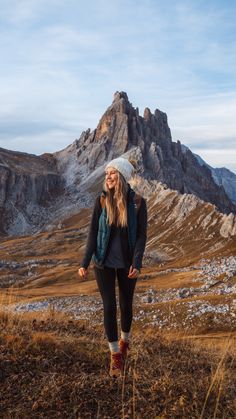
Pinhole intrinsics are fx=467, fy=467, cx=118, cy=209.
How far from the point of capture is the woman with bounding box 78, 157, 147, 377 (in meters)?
6.80

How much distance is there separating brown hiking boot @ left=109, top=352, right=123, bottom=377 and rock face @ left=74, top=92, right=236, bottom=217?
110433 mm

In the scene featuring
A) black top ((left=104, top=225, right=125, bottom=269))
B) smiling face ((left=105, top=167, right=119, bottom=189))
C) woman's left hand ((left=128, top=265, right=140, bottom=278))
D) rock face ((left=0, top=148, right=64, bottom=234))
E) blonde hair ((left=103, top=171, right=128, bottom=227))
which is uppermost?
rock face ((left=0, top=148, right=64, bottom=234))

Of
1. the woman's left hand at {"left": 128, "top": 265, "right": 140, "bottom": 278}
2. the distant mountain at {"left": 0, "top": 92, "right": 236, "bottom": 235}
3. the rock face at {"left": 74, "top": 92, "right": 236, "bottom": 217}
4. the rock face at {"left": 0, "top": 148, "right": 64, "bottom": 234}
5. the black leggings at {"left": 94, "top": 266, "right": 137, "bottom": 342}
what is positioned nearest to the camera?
the woman's left hand at {"left": 128, "top": 265, "right": 140, "bottom": 278}

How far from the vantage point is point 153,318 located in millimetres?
25516

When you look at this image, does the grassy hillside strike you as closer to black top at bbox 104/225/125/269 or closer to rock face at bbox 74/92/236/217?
black top at bbox 104/225/125/269

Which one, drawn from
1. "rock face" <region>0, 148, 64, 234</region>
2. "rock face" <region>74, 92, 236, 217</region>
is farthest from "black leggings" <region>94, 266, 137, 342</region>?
"rock face" <region>74, 92, 236, 217</region>

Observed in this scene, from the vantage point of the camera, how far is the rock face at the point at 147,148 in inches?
4958

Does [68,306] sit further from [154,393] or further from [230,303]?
[154,393]

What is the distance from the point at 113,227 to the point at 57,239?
86.8 metres

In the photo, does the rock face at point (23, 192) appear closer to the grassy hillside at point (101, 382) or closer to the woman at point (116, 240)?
the grassy hillside at point (101, 382)

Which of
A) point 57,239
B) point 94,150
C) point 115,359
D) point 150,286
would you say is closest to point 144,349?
point 115,359

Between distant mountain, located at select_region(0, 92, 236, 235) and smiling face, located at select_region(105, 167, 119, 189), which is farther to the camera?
distant mountain, located at select_region(0, 92, 236, 235)

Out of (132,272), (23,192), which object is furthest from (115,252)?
(23,192)

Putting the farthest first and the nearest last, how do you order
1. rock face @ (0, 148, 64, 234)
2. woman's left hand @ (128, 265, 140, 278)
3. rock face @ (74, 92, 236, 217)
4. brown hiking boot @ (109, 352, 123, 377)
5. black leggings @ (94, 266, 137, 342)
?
rock face @ (74, 92, 236, 217) < rock face @ (0, 148, 64, 234) < black leggings @ (94, 266, 137, 342) < woman's left hand @ (128, 265, 140, 278) < brown hiking boot @ (109, 352, 123, 377)
